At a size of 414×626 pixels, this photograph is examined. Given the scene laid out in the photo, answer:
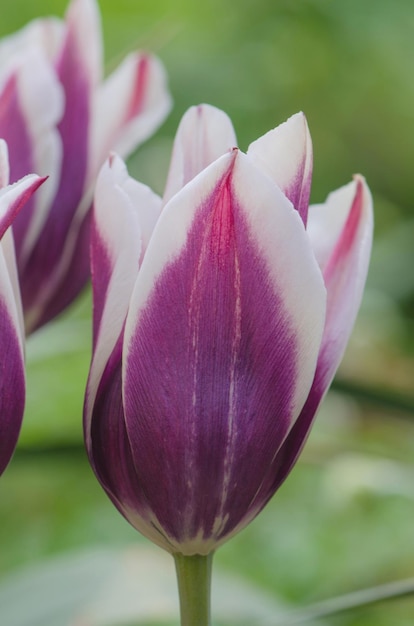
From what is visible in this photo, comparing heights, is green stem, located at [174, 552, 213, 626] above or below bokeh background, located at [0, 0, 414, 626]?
below

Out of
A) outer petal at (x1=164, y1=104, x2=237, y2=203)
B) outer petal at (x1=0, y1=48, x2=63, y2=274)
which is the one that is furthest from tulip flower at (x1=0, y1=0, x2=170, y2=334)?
outer petal at (x1=164, y1=104, x2=237, y2=203)

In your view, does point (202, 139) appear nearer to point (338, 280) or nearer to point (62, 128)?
point (338, 280)

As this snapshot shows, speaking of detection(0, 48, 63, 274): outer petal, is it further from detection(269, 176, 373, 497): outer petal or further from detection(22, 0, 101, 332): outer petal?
detection(269, 176, 373, 497): outer petal

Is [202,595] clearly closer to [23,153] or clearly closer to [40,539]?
[23,153]

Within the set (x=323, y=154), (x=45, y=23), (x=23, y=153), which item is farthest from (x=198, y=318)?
(x=323, y=154)

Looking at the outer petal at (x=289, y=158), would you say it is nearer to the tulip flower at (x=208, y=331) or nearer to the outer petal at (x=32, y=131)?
the tulip flower at (x=208, y=331)
